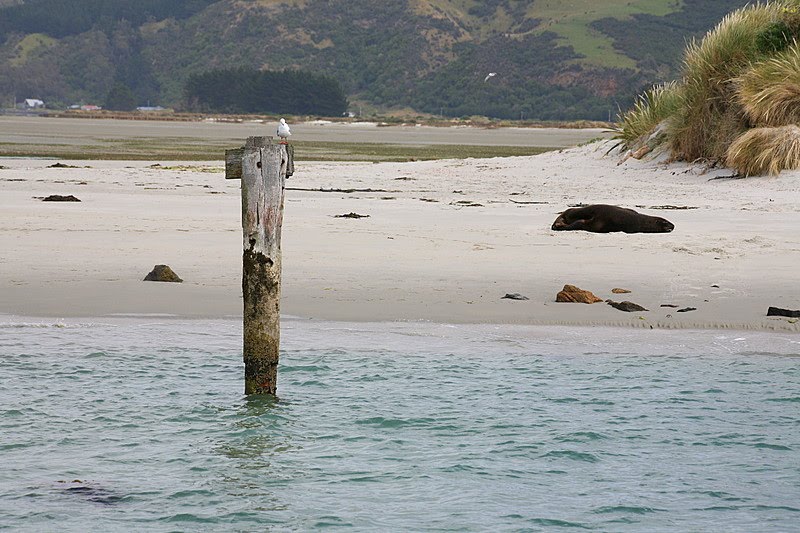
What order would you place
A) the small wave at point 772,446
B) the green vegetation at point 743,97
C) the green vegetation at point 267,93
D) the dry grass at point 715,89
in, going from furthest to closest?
the green vegetation at point 267,93
the dry grass at point 715,89
the green vegetation at point 743,97
the small wave at point 772,446

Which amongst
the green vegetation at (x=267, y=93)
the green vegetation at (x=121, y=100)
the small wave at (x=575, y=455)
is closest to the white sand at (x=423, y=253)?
the small wave at (x=575, y=455)

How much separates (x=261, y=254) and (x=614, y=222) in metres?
6.78

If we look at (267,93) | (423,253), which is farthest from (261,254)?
(267,93)

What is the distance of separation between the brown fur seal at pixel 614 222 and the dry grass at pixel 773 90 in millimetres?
5189

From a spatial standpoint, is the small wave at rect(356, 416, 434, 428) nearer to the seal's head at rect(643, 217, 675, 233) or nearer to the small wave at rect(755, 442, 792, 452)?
the small wave at rect(755, 442, 792, 452)

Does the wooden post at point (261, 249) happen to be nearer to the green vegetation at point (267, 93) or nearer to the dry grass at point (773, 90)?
the dry grass at point (773, 90)

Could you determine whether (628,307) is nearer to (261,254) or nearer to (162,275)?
(261,254)

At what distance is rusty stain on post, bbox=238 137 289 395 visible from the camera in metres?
7.96

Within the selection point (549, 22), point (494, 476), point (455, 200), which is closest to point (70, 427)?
point (494, 476)

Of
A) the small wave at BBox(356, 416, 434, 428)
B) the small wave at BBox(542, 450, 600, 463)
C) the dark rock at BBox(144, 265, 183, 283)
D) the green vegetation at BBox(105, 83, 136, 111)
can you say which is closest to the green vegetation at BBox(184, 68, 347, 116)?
the green vegetation at BBox(105, 83, 136, 111)

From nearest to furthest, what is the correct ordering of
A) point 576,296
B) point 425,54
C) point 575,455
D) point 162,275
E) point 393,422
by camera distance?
Answer: point 575,455 < point 393,422 < point 576,296 < point 162,275 < point 425,54

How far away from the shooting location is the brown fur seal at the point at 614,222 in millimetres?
13938

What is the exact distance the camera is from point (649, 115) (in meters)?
22.7

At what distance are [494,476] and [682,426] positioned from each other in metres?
1.60
